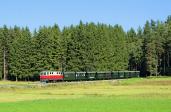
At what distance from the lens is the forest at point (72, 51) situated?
5448 inches

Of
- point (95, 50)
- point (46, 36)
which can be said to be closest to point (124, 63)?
point (95, 50)

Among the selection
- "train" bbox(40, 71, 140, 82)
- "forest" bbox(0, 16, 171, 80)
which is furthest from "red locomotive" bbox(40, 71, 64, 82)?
"forest" bbox(0, 16, 171, 80)

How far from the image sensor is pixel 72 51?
144 metres

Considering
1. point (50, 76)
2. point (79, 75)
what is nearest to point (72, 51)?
point (79, 75)

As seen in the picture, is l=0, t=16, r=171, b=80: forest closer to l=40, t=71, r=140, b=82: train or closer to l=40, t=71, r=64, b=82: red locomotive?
l=40, t=71, r=140, b=82: train

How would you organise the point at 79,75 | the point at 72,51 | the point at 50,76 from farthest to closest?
the point at 72,51 → the point at 79,75 → the point at 50,76

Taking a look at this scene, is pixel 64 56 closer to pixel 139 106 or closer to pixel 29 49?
pixel 29 49

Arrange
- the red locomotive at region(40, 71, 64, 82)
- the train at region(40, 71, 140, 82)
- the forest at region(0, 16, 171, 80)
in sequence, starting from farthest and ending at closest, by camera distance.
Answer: the forest at region(0, 16, 171, 80)
the train at region(40, 71, 140, 82)
the red locomotive at region(40, 71, 64, 82)

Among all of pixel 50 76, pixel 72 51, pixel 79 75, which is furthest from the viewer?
pixel 72 51

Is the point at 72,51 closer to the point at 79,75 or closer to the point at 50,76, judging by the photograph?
the point at 79,75

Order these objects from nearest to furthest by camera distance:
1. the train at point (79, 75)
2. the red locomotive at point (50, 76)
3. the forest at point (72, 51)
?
the red locomotive at point (50, 76) → the train at point (79, 75) → the forest at point (72, 51)

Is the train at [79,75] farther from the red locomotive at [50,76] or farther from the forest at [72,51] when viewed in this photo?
the forest at [72,51]

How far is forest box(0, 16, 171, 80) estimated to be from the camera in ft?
454

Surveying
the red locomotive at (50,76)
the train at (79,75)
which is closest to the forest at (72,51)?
the train at (79,75)
